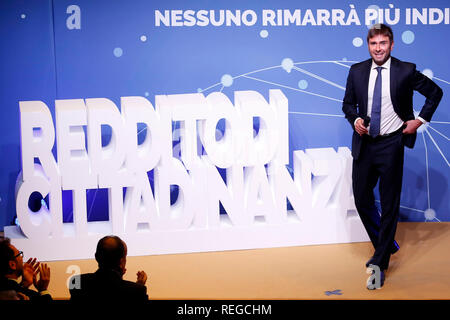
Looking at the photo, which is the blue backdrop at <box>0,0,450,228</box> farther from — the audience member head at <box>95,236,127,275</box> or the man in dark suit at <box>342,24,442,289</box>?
the audience member head at <box>95,236,127,275</box>

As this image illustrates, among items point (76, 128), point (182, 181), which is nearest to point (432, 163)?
point (182, 181)

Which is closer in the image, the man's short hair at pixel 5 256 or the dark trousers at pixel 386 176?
the man's short hair at pixel 5 256

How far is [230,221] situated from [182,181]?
1.63 ft

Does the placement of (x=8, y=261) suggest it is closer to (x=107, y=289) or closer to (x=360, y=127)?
(x=107, y=289)

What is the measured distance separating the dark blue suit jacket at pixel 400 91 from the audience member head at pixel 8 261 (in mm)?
2319

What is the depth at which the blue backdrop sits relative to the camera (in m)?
5.61

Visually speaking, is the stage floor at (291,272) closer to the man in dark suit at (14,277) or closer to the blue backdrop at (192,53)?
the blue backdrop at (192,53)

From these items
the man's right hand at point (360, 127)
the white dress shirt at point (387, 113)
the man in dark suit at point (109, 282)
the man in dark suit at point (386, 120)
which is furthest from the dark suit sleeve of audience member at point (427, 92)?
the man in dark suit at point (109, 282)

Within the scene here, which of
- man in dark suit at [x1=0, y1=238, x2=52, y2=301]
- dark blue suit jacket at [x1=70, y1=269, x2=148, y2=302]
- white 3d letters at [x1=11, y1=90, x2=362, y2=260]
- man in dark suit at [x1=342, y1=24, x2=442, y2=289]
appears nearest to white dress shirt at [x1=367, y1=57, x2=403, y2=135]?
man in dark suit at [x1=342, y1=24, x2=442, y2=289]

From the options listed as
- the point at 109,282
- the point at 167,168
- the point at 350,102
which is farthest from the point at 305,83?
the point at 109,282

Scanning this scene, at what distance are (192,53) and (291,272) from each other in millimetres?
2011

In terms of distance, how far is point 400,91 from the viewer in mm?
4316

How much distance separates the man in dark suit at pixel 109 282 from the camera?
107 inches
